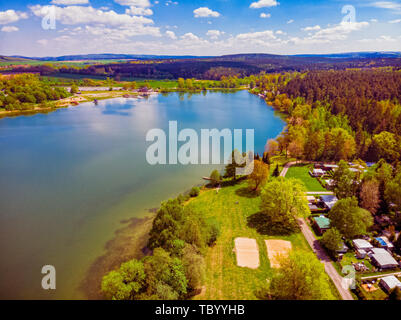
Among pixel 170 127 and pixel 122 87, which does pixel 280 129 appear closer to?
pixel 170 127

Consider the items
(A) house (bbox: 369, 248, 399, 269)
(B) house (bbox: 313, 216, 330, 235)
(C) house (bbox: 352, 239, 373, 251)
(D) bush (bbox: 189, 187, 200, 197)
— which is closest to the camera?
(A) house (bbox: 369, 248, 399, 269)

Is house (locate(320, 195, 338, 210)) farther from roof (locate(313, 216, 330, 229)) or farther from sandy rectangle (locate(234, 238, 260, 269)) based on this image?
sandy rectangle (locate(234, 238, 260, 269))

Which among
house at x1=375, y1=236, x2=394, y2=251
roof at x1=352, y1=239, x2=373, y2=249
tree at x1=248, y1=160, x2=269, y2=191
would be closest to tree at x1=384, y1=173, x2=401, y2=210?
house at x1=375, y1=236, x2=394, y2=251

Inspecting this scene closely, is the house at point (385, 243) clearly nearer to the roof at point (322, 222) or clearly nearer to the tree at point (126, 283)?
the roof at point (322, 222)

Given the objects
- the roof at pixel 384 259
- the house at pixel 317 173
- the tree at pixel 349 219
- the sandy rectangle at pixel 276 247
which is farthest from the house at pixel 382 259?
the house at pixel 317 173

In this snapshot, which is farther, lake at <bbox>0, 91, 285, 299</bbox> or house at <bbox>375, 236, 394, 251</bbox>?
lake at <bbox>0, 91, 285, 299</bbox>

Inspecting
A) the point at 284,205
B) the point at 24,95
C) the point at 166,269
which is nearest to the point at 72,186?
the point at 166,269

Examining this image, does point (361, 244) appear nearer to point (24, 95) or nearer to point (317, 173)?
point (317, 173)
